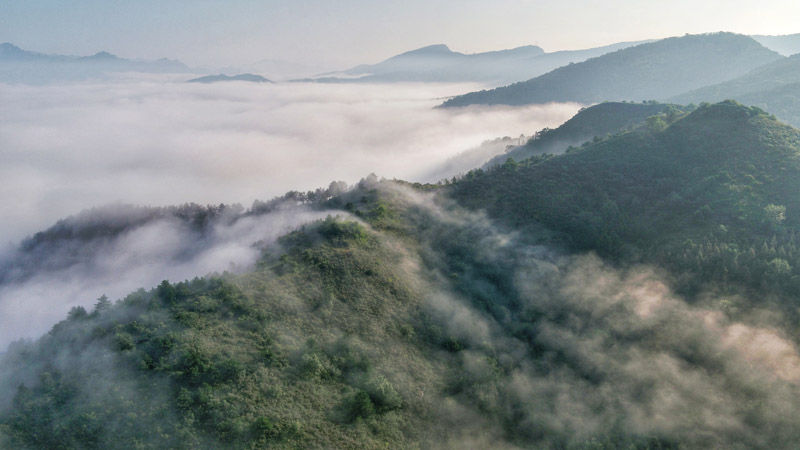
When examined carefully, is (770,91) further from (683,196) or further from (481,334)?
(481,334)

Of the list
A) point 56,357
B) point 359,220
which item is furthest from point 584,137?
point 56,357

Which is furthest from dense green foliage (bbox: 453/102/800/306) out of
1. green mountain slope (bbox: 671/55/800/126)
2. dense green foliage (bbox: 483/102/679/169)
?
green mountain slope (bbox: 671/55/800/126)

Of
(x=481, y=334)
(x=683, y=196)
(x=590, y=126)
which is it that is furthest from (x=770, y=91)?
(x=481, y=334)

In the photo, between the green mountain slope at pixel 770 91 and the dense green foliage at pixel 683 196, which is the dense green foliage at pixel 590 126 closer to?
the dense green foliage at pixel 683 196

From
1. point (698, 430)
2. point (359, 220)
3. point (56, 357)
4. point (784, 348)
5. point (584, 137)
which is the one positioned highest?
point (584, 137)

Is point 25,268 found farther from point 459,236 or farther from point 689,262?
point 689,262

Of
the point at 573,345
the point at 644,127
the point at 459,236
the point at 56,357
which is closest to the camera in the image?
the point at 56,357
